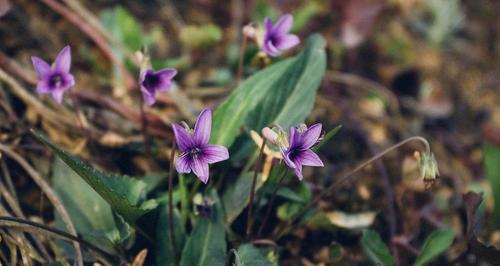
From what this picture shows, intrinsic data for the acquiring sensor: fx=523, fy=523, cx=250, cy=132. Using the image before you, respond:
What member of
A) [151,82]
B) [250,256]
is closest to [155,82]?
[151,82]

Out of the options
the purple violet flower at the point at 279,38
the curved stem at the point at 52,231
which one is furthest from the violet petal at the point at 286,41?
the curved stem at the point at 52,231

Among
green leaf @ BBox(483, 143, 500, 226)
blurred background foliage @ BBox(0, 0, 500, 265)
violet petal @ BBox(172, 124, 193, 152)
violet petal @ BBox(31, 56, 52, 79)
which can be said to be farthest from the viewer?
green leaf @ BBox(483, 143, 500, 226)

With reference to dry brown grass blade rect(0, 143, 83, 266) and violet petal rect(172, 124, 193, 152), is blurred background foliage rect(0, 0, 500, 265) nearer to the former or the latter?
dry brown grass blade rect(0, 143, 83, 266)

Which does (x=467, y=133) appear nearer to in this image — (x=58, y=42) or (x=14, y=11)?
(x=58, y=42)

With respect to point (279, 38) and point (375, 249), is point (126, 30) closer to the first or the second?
point (279, 38)

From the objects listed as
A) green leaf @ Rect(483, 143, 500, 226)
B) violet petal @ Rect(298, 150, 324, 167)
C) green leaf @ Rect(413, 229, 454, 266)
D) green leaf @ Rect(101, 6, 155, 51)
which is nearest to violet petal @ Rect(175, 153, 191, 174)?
violet petal @ Rect(298, 150, 324, 167)
